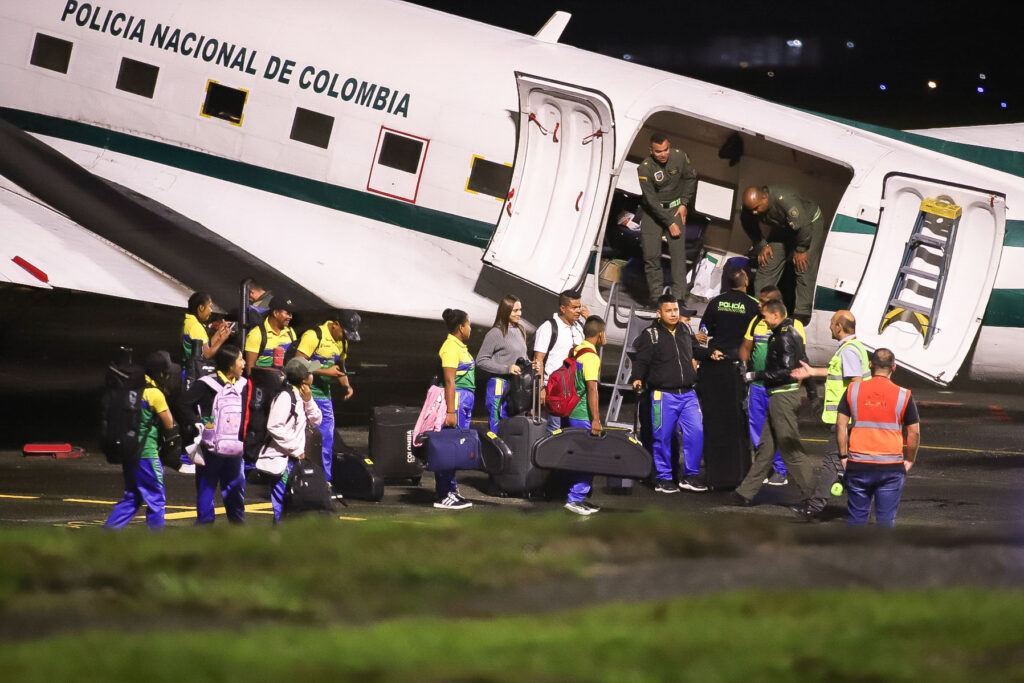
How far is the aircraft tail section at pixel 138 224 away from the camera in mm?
17156

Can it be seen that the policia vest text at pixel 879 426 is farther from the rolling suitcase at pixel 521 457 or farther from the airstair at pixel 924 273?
the airstair at pixel 924 273

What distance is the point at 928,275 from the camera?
15.1 m

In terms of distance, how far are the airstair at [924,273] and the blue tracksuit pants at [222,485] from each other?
7950 millimetres

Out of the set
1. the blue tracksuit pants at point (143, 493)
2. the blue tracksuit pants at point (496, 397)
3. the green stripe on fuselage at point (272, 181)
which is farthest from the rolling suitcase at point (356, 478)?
the green stripe on fuselage at point (272, 181)

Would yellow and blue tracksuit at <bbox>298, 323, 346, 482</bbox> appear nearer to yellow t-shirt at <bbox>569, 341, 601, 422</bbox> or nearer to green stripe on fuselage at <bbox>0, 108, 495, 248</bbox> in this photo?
yellow t-shirt at <bbox>569, 341, 601, 422</bbox>

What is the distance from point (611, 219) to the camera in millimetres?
18797

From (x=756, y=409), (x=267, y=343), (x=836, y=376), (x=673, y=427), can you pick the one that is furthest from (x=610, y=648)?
(x=267, y=343)

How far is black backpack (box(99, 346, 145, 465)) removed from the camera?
416 inches

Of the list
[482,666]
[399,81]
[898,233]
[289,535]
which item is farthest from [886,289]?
[482,666]

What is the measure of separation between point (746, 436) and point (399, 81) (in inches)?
261

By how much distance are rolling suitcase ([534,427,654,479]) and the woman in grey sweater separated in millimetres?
1258

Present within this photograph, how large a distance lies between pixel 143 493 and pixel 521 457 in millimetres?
3922

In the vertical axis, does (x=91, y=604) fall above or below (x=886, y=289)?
below

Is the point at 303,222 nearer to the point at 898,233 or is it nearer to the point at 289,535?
the point at 898,233
